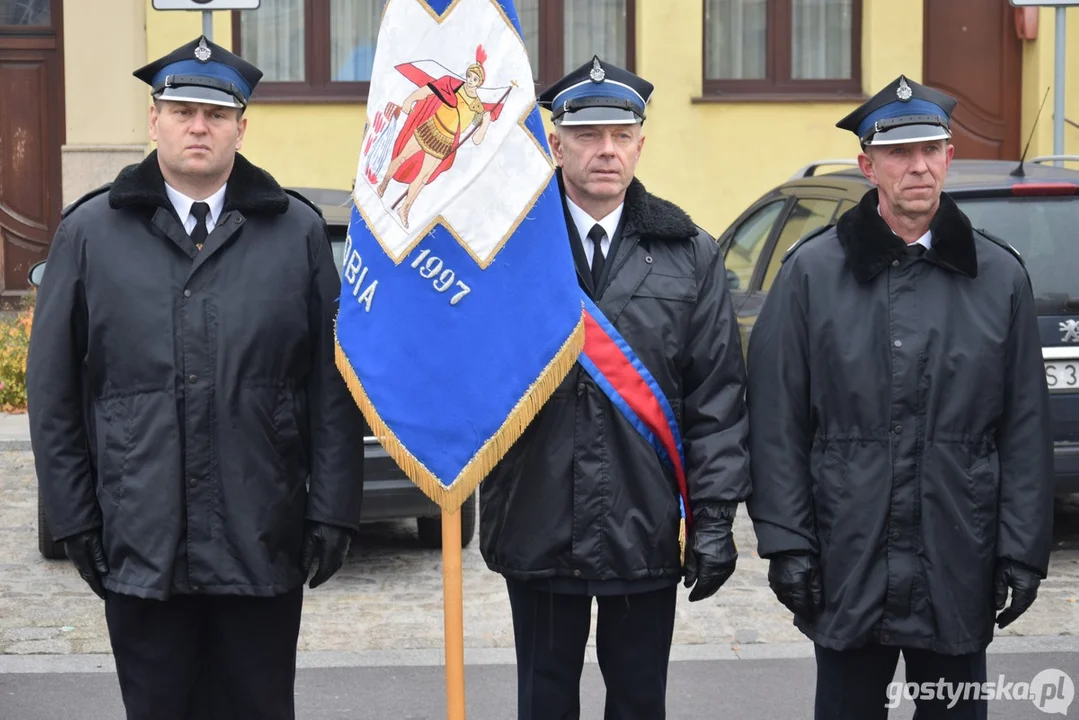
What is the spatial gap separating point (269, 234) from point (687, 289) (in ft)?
3.68

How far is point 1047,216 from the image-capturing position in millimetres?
7691

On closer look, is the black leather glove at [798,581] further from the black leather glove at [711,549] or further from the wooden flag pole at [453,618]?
the wooden flag pole at [453,618]

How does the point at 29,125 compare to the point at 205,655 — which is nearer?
the point at 205,655

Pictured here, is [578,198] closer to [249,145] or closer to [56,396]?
[56,396]

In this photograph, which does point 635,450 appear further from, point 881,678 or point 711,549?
point 881,678

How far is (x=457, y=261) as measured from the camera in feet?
14.3

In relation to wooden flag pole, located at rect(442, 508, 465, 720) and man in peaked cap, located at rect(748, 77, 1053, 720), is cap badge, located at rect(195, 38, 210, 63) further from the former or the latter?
man in peaked cap, located at rect(748, 77, 1053, 720)

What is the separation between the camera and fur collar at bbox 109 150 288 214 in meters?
4.25

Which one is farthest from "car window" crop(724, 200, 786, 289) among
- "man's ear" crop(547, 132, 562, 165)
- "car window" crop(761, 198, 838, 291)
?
"man's ear" crop(547, 132, 562, 165)

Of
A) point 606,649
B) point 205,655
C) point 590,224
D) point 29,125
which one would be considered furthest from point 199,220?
point 29,125

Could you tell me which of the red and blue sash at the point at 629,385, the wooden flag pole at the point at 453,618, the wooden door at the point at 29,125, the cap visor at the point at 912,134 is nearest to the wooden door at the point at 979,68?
the wooden door at the point at 29,125

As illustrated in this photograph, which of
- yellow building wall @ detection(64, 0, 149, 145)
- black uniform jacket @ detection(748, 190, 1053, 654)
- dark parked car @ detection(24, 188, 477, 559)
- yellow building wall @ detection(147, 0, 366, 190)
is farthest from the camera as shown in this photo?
yellow building wall @ detection(147, 0, 366, 190)

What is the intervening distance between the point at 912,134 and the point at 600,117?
811mm

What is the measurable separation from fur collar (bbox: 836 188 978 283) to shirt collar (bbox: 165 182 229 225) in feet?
5.50
